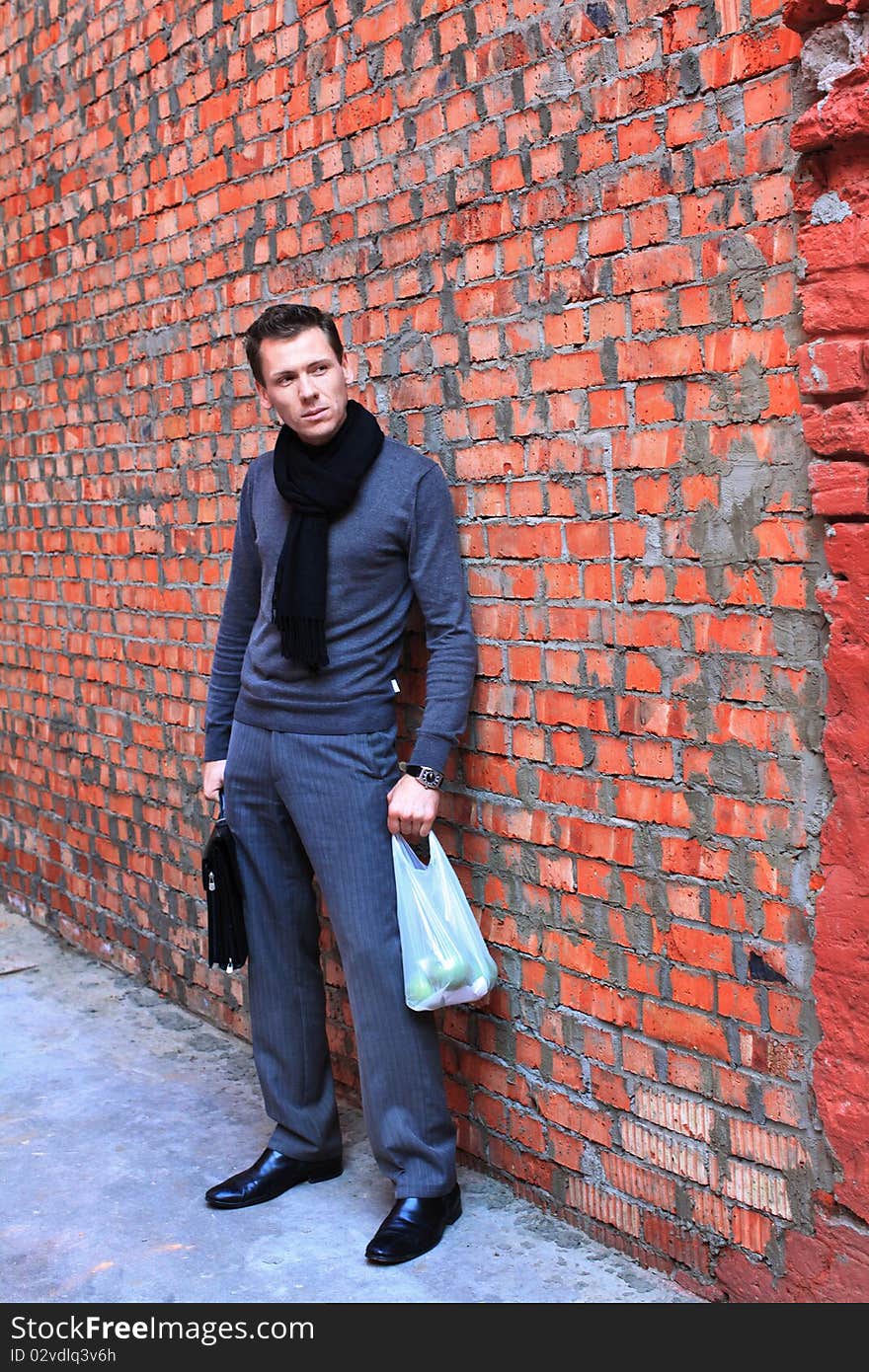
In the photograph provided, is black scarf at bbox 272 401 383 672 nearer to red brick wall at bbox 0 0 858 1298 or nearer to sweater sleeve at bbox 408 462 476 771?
sweater sleeve at bbox 408 462 476 771

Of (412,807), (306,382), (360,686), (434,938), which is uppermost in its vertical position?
(306,382)

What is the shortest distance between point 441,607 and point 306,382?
573mm

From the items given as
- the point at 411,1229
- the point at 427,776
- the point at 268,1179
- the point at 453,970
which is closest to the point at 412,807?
the point at 427,776

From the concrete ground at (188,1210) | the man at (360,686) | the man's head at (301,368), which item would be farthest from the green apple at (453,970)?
the man's head at (301,368)

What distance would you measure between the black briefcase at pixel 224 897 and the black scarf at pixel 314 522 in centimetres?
54

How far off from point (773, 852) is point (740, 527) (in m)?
0.61

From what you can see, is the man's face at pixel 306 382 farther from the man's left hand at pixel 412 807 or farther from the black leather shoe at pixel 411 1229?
the black leather shoe at pixel 411 1229

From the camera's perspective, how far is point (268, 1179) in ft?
11.9

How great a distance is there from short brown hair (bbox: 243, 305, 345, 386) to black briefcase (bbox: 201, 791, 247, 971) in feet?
3.60

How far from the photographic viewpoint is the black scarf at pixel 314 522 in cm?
331

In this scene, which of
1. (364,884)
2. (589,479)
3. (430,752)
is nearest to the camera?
(589,479)

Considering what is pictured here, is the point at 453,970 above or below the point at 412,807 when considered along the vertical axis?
below

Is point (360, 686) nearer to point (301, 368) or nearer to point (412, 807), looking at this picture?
point (412, 807)

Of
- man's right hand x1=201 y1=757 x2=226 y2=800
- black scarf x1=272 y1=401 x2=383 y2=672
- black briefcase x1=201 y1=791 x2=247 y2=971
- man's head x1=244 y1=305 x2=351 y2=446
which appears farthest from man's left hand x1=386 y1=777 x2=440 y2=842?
man's head x1=244 y1=305 x2=351 y2=446
